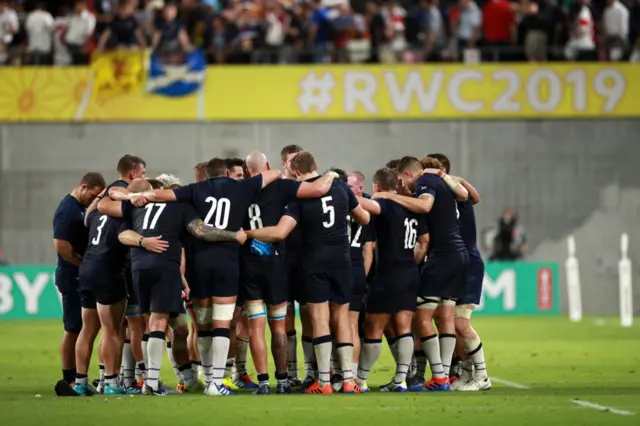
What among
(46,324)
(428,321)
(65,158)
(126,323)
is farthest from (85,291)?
(65,158)

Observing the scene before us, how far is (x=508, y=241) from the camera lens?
30.7m

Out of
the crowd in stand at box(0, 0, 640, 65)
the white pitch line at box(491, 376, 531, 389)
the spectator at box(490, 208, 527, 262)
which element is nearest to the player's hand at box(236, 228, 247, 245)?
the white pitch line at box(491, 376, 531, 389)

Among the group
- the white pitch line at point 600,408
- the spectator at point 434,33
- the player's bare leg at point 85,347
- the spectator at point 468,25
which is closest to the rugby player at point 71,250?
the player's bare leg at point 85,347

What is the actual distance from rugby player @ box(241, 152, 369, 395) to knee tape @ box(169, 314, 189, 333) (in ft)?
4.10

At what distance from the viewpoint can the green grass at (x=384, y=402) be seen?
433 inches

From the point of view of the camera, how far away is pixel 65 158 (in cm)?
3109

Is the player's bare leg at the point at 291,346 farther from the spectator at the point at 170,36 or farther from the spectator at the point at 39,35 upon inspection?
the spectator at the point at 39,35

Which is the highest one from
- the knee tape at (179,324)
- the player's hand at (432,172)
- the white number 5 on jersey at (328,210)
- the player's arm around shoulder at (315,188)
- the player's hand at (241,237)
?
the player's hand at (432,172)

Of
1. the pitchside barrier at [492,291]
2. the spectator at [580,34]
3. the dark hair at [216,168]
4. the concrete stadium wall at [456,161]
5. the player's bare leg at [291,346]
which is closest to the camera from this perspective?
the dark hair at [216,168]

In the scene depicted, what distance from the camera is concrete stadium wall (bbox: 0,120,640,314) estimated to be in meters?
30.9

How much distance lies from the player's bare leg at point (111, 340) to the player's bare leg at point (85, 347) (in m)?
0.16

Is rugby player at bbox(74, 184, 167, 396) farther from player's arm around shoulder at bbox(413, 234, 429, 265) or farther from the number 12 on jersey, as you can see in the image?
player's arm around shoulder at bbox(413, 234, 429, 265)

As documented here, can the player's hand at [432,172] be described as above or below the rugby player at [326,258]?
above

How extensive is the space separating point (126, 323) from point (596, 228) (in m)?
19.2
